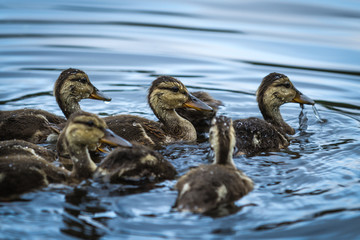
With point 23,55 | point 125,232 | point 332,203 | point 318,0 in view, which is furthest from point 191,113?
point 318,0

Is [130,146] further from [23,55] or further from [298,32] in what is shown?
[298,32]

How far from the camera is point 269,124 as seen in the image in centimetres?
646

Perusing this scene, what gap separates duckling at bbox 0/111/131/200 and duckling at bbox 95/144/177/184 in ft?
0.75

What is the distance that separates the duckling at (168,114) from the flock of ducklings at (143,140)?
12mm

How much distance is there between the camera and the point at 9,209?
4484mm

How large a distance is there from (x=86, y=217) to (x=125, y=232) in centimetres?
41

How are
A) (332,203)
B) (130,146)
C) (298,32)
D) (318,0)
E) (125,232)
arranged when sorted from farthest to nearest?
(318,0), (298,32), (130,146), (332,203), (125,232)

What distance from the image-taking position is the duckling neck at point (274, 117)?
7227 mm

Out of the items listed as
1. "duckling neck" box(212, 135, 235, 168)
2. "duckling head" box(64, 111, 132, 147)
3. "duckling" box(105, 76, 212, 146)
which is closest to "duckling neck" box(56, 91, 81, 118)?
"duckling" box(105, 76, 212, 146)

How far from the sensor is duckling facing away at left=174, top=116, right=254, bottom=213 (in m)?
4.49

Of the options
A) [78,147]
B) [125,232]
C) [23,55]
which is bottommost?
[125,232]

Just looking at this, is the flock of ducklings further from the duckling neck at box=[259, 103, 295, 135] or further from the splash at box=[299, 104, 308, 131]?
the splash at box=[299, 104, 308, 131]

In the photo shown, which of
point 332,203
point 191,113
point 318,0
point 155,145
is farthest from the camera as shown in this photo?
point 318,0

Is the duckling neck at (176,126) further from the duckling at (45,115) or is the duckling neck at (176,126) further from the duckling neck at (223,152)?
the duckling neck at (223,152)
